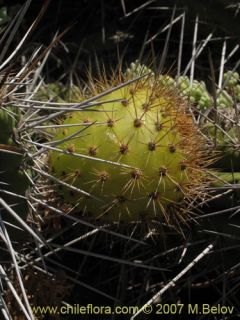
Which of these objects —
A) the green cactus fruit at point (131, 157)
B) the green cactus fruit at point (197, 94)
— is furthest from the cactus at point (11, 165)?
the green cactus fruit at point (197, 94)

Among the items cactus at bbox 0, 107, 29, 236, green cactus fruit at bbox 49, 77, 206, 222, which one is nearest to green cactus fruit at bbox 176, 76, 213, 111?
green cactus fruit at bbox 49, 77, 206, 222

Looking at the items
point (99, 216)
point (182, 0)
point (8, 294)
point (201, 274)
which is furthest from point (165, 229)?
point (182, 0)

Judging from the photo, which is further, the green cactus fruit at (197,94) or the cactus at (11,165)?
the green cactus fruit at (197,94)

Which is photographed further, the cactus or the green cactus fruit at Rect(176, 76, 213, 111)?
the green cactus fruit at Rect(176, 76, 213, 111)

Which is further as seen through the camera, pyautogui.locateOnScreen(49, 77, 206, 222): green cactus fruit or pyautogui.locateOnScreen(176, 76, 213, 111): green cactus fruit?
pyautogui.locateOnScreen(176, 76, 213, 111): green cactus fruit

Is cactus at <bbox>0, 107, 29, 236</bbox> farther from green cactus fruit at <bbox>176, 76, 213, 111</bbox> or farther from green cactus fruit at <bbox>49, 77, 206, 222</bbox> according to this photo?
green cactus fruit at <bbox>176, 76, 213, 111</bbox>

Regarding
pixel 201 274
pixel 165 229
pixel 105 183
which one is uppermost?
pixel 105 183

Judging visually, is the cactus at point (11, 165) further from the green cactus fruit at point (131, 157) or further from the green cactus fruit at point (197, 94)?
the green cactus fruit at point (197, 94)

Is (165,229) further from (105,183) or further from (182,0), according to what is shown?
(182,0)
